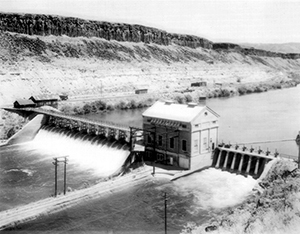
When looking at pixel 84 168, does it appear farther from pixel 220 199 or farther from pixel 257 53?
pixel 257 53

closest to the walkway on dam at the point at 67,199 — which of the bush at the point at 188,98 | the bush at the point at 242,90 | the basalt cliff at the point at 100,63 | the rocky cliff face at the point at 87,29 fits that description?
the basalt cliff at the point at 100,63

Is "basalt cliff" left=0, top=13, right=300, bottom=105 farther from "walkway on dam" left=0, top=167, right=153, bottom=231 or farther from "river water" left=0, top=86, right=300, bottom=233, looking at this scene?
"walkway on dam" left=0, top=167, right=153, bottom=231

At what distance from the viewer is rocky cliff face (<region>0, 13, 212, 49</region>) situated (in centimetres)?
9544

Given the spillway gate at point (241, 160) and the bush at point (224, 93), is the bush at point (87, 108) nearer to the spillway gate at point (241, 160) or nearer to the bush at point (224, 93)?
the bush at point (224, 93)

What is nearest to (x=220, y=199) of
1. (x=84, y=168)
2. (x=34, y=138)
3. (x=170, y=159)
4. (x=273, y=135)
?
(x=170, y=159)

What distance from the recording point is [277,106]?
6912 centimetres

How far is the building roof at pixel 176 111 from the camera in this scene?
32.0 meters

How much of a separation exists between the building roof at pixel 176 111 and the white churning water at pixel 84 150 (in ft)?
15.4

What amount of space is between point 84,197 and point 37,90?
50706mm

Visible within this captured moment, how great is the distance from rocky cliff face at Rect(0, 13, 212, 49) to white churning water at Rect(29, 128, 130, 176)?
56.4m

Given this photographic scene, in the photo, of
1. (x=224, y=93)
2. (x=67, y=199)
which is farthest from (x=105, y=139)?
(x=224, y=93)

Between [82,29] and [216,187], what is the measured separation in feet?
298

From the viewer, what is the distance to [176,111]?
3362 centimetres

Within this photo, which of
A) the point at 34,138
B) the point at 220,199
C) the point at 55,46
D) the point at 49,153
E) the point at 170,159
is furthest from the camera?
the point at 55,46
